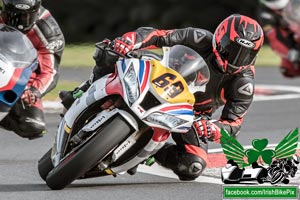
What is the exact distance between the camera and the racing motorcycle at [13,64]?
9031mm

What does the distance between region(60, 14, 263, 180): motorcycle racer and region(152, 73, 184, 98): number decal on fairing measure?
0.68 metres

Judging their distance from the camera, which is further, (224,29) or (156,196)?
(224,29)

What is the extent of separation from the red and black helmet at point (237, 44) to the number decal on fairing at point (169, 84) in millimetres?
970

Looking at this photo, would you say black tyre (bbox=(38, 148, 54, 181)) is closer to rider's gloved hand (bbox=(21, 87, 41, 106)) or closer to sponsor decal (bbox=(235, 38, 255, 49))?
rider's gloved hand (bbox=(21, 87, 41, 106))

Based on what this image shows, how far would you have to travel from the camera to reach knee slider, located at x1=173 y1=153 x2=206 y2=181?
8.91m

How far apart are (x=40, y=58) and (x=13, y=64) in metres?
1.39

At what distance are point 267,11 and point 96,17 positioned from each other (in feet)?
70.9

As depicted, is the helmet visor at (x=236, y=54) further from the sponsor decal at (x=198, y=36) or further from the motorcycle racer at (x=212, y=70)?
the sponsor decal at (x=198, y=36)

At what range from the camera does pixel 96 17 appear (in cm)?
2725

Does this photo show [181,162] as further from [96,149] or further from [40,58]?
[40,58]

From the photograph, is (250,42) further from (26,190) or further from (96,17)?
(96,17)

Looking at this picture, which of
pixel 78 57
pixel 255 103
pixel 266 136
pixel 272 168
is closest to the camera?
pixel 272 168

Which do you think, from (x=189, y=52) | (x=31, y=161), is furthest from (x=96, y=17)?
(x=189, y=52)

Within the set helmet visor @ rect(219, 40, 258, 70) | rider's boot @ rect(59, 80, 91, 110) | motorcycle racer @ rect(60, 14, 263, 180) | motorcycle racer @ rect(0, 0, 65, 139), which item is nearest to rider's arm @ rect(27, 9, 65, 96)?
motorcycle racer @ rect(0, 0, 65, 139)
